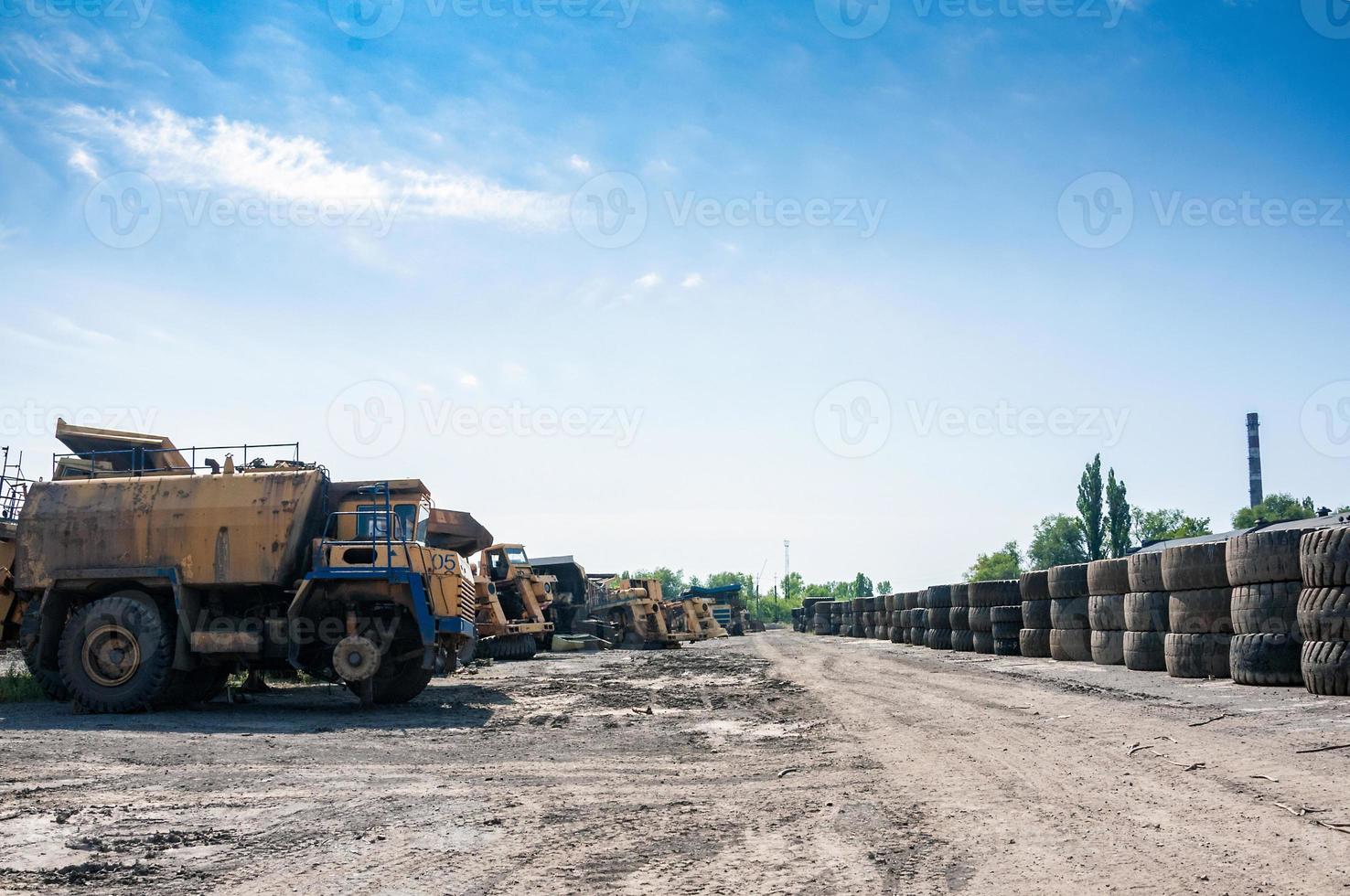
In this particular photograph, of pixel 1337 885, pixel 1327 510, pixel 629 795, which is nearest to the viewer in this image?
pixel 1337 885

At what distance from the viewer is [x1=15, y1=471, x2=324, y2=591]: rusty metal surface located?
1324 cm

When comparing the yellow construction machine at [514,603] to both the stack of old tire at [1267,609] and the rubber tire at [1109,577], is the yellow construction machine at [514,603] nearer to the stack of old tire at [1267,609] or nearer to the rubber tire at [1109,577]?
the rubber tire at [1109,577]

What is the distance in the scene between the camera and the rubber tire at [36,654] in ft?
44.8

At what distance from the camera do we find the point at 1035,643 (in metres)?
20.6

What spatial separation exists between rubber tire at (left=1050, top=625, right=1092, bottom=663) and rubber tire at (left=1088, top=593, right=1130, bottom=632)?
82 centimetres

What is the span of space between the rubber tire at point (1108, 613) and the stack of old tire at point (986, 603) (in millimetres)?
5698

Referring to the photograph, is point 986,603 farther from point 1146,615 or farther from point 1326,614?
point 1326,614

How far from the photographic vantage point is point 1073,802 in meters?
6.19

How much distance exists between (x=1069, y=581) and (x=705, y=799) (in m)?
14.0

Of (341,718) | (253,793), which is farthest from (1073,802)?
(341,718)

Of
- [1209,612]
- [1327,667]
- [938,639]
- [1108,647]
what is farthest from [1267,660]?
[938,639]

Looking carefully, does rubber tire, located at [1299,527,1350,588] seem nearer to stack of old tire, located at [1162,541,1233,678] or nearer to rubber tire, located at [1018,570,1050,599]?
stack of old tire, located at [1162,541,1233,678]

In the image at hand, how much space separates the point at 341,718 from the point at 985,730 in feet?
25.6

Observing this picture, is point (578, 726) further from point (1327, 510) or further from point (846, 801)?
point (1327, 510)
